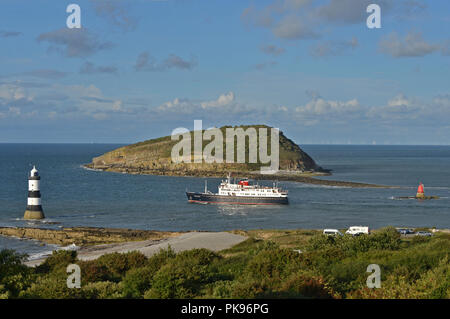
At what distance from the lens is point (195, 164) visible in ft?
442

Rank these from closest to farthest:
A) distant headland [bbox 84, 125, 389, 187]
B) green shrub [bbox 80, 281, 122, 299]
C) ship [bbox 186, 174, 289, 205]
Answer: green shrub [bbox 80, 281, 122, 299]
ship [bbox 186, 174, 289, 205]
distant headland [bbox 84, 125, 389, 187]

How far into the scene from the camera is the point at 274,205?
71.2 metres

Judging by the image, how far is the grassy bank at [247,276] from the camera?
12445mm

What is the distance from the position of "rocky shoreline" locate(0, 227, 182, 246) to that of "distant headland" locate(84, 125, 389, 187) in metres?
61.0

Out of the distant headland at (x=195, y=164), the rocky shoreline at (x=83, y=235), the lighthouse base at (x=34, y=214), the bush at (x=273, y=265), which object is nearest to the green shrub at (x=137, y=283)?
the bush at (x=273, y=265)

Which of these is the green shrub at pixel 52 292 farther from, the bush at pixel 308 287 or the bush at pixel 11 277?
the bush at pixel 308 287

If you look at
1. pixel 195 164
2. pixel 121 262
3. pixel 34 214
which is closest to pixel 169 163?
pixel 195 164

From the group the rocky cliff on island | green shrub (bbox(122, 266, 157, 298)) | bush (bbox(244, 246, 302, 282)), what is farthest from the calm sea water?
the rocky cliff on island

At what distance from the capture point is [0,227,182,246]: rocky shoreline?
41688mm

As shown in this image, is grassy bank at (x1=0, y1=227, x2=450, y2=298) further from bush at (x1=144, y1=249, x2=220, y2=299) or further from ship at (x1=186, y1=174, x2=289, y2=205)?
ship at (x1=186, y1=174, x2=289, y2=205)
